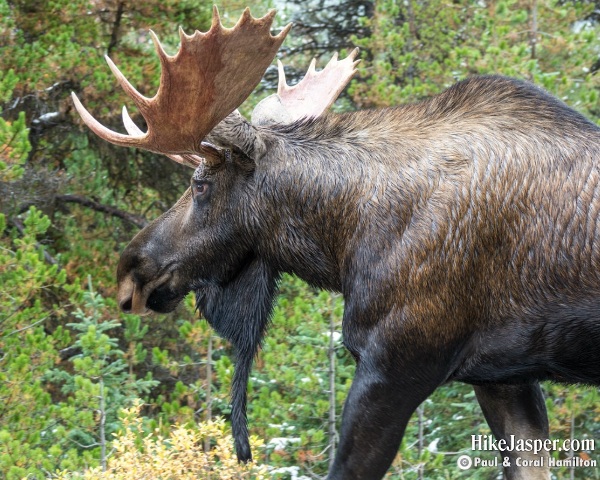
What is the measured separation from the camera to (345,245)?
377 centimetres

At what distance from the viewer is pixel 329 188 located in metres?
3.87

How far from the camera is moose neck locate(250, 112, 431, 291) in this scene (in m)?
3.71

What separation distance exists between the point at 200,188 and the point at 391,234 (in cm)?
92

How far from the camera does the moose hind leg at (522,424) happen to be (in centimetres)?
400

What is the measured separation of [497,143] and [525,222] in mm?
346

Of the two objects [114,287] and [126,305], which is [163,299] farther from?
[114,287]

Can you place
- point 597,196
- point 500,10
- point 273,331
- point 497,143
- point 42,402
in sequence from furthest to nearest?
1. point 500,10
2. point 273,331
3. point 42,402
4. point 497,143
5. point 597,196

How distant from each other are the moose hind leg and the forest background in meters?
1.10

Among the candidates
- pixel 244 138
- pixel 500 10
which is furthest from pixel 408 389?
pixel 500 10

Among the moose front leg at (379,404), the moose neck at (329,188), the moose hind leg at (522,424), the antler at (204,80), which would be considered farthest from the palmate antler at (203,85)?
the moose hind leg at (522,424)

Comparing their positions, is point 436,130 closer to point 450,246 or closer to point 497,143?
point 497,143

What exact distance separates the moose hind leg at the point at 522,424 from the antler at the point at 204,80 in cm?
156

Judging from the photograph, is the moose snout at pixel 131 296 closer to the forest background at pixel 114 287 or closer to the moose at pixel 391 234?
the moose at pixel 391 234

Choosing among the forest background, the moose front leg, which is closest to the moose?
the moose front leg
